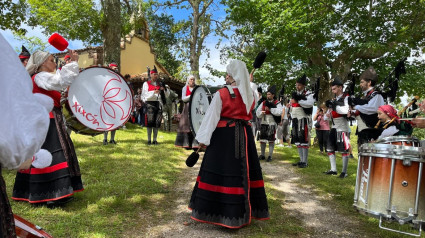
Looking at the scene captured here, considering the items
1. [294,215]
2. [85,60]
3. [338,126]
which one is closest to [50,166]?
[294,215]

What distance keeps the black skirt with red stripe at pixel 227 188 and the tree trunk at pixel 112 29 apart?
9.25 metres

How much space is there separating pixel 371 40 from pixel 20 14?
1305 cm

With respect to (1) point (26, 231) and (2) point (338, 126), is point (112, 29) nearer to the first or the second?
(2) point (338, 126)

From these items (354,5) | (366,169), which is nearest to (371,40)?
(354,5)

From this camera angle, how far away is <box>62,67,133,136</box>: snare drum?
356 centimetres

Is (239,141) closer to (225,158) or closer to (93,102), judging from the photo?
(225,158)

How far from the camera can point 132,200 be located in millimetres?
4340

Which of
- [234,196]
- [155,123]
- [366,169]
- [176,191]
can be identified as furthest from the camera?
[155,123]

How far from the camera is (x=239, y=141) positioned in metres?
3.56

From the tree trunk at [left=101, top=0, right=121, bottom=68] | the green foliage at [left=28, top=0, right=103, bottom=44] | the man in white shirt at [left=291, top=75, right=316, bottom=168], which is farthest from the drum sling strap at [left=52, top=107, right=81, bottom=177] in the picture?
the green foliage at [left=28, top=0, right=103, bottom=44]

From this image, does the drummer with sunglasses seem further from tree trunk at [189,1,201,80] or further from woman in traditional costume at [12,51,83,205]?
tree trunk at [189,1,201,80]

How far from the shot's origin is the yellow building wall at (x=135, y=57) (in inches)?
919

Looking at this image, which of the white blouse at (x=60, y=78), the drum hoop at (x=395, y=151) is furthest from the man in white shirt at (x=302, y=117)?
the white blouse at (x=60, y=78)

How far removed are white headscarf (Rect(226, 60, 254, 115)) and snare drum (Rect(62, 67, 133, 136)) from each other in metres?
1.39
